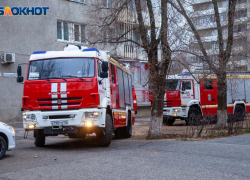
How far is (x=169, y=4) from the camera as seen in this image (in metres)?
14.8

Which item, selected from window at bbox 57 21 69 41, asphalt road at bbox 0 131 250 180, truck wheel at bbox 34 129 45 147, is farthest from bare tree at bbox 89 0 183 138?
window at bbox 57 21 69 41

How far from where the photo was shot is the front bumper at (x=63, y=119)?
11266mm

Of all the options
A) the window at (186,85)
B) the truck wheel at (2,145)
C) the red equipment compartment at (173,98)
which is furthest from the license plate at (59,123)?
Result: the window at (186,85)

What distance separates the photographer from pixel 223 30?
18297mm

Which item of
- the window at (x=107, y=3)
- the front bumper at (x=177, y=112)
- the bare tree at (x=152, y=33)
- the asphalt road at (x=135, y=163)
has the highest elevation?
the window at (x=107, y=3)

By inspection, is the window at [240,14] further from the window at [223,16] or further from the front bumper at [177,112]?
the front bumper at [177,112]

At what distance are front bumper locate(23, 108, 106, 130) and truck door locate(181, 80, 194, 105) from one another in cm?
1105

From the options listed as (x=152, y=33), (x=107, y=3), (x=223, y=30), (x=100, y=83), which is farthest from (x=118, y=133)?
(x=223, y=30)

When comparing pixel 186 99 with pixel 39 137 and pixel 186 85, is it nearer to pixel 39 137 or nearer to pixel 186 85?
pixel 186 85

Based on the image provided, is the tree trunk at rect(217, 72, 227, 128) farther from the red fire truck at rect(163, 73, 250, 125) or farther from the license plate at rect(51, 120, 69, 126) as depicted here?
the license plate at rect(51, 120, 69, 126)

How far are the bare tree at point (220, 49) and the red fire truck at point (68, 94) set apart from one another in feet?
14.5

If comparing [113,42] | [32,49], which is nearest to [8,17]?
[32,49]

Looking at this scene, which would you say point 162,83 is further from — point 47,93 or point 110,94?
point 47,93

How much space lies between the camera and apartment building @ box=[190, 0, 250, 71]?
15981 millimetres
